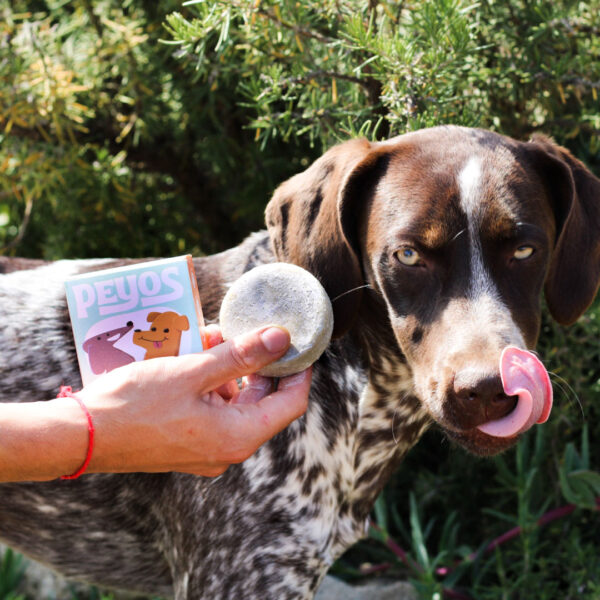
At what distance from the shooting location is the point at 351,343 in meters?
2.06

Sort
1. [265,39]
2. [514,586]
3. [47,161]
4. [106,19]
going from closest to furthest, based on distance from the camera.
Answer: [265,39]
[514,586]
[47,161]
[106,19]

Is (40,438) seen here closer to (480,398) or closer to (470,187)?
(480,398)

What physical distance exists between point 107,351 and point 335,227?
59 cm

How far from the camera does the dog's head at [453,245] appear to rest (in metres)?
1.67

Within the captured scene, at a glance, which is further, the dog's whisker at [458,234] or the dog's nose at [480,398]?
the dog's whisker at [458,234]

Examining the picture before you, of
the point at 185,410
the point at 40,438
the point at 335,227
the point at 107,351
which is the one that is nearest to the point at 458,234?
the point at 335,227

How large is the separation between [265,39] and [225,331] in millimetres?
1025

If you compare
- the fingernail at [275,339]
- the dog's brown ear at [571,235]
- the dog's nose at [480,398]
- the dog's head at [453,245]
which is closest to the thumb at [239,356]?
the fingernail at [275,339]

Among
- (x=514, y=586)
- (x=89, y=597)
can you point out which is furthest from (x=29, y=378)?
(x=514, y=586)

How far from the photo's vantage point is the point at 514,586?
2641 mm

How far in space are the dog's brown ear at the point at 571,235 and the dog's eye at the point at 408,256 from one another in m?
0.38

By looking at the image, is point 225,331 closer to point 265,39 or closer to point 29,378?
point 29,378

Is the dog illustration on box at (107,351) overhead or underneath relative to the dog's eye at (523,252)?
underneath

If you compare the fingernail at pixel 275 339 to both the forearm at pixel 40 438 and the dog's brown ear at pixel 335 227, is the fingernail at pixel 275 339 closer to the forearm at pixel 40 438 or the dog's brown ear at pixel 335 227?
the dog's brown ear at pixel 335 227
